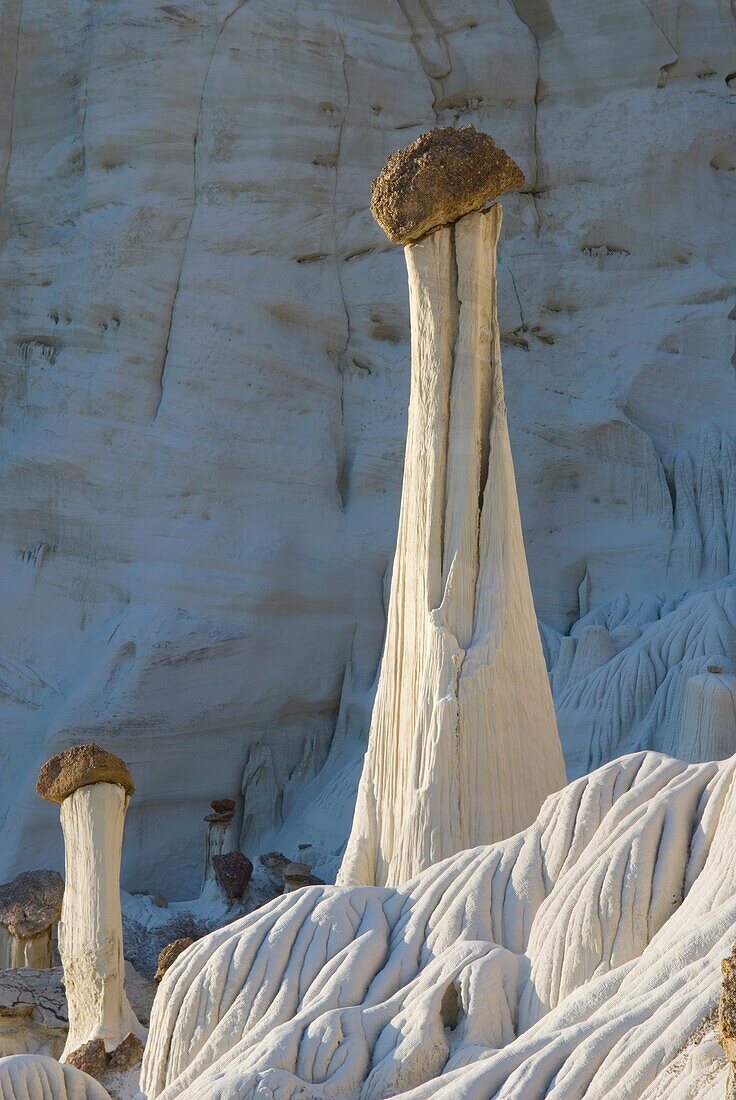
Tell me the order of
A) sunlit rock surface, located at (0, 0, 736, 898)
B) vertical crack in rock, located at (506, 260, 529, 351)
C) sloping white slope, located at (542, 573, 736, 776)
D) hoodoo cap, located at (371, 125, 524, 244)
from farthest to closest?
vertical crack in rock, located at (506, 260, 529, 351) → sunlit rock surface, located at (0, 0, 736, 898) → sloping white slope, located at (542, 573, 736, 776) → hoodoo cap, located at (371, 125, 524, 244)

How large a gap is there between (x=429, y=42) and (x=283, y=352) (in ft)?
13.4

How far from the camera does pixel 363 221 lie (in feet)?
55.9

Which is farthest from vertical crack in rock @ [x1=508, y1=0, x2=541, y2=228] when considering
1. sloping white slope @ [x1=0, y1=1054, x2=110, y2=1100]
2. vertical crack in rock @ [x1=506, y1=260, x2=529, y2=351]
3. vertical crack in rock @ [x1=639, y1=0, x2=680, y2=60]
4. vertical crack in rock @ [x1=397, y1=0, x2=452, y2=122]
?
sloping white slope @ [x1=0, y1=1054, x2=110, y2=1100]

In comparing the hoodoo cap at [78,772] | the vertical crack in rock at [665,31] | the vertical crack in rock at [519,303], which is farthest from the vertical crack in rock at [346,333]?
the hoodoo cap at [78,772]

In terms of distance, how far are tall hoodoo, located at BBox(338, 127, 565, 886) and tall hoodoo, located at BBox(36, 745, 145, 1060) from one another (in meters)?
1.43

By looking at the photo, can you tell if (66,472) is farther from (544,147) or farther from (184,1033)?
(184,1033)

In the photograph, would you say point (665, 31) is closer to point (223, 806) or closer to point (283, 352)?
point (283, 352)

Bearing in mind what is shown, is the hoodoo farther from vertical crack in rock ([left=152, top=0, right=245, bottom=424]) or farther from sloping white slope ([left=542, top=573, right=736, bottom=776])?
vertical crack in rock ([left=152, top=0, right=245, bottom=424])

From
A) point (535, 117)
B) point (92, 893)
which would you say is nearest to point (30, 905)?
point (92, 893)

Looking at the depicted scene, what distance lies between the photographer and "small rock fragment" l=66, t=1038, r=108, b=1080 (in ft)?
25.0

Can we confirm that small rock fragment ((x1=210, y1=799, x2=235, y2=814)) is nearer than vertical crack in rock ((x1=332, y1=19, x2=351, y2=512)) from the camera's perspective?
Yes

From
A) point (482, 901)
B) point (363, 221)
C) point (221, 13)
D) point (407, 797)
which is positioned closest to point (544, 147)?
point (363, 221)

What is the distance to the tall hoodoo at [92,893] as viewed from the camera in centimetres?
848

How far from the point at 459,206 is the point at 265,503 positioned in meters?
8.01
